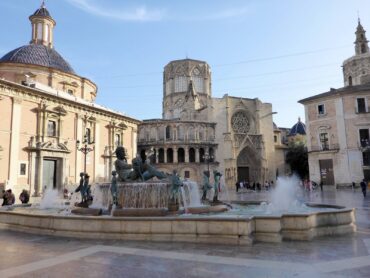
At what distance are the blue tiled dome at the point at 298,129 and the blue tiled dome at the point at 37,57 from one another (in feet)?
170

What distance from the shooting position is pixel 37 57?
3203 centimetres

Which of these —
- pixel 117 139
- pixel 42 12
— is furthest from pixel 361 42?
pixel 42 12

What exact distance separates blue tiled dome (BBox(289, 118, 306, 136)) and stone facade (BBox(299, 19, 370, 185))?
3308 centimetres

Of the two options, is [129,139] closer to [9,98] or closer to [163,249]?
[9,98]

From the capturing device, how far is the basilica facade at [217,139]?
148 feet

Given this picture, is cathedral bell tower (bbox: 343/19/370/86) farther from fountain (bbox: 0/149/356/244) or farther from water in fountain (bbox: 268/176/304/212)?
fountain (bbox: 0/149/356/244)

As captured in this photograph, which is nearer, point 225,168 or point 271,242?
point 271,242

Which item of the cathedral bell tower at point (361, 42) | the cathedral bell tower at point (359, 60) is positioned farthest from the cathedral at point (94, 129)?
the cathedral bell tower at point (361, 42)

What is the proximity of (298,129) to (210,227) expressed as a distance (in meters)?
67.1

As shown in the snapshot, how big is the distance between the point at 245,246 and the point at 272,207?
16.7ft

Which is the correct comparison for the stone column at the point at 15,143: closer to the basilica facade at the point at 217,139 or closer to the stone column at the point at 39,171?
the stone column at the point at 39,171

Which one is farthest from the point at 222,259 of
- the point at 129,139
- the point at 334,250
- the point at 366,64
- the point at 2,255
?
the point at 366,64

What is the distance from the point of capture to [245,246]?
246 inches

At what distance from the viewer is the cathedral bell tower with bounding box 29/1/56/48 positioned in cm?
3550
